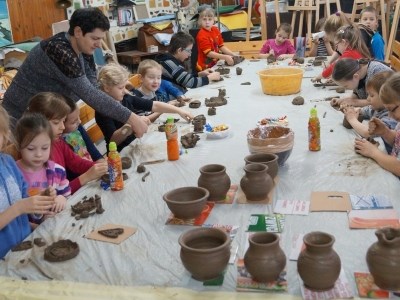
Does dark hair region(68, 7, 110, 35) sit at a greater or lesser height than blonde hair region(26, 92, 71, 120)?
greater

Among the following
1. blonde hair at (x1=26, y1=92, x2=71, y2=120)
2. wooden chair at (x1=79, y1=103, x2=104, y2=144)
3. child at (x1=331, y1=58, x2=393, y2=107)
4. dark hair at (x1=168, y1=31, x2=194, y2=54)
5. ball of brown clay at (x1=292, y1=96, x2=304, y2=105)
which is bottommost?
wooden chair at (x1=79, y1=103, x2=104, y2=144)

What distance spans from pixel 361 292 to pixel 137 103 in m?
2.62

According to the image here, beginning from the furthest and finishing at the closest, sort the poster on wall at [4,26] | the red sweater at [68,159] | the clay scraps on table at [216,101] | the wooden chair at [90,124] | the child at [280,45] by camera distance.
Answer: the child at [280,45] < the poster on wall at [4,26] < the clay scraps on table at [216,101] < the wooden chair at [90,124] < the red sweater at [68,159]

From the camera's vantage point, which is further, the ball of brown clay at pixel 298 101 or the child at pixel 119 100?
the ball of brown clay at pixel 298 101

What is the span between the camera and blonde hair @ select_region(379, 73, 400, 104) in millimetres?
2381

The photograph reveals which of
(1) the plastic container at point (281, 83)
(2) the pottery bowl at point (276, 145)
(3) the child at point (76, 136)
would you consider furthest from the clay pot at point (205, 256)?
(1) the plastic container at point (281, 83)

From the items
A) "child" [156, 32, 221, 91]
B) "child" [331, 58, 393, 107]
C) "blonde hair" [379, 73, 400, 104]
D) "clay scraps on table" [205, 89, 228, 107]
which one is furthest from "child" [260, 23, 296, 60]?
"blonde hair" [379, 73, 400, 104]

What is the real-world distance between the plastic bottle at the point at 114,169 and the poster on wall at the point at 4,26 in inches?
151

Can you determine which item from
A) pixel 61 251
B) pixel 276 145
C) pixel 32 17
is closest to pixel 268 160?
pixel 276 145

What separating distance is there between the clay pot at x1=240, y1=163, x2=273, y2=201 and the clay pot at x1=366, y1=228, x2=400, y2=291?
2.24 feet

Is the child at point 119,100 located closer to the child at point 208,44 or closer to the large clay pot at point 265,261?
the large clay pot at point 265,261

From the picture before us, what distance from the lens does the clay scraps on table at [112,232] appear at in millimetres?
1809

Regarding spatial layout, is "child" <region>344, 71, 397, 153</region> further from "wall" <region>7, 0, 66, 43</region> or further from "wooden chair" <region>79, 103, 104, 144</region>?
"wall" <region>7, 0, 66, 43</region>

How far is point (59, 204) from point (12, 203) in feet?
0.65
